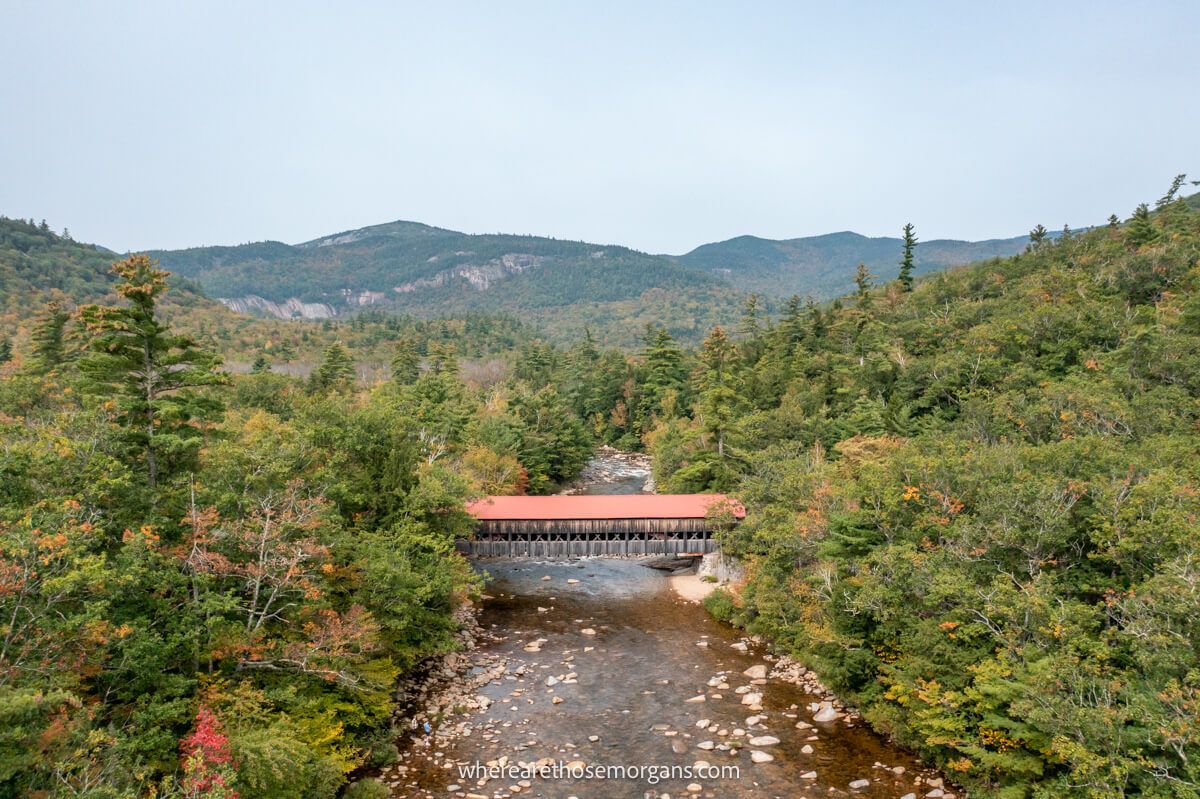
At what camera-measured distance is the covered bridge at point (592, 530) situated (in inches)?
1383

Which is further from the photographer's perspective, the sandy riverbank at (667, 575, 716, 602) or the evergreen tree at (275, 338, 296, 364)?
the evergreen tree at (275, 338, 296, 364)

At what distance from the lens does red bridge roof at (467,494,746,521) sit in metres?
34.9

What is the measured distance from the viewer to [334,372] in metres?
63.8

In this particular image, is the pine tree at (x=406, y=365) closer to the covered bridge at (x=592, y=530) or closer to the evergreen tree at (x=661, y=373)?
the evergreen tree at (x=661, y=373)

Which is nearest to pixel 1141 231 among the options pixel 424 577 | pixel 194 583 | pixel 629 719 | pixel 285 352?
A: pixel 629 719

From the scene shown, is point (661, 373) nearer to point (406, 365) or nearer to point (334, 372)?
point (406, 365)

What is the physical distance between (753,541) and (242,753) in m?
22.3

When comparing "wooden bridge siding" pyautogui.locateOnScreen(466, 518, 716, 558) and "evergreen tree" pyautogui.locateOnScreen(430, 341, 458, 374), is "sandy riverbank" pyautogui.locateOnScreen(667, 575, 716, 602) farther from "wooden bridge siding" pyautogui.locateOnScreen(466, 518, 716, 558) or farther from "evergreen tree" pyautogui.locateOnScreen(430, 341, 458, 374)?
"evergreen tree" pyautogui.locateOnScreen(430, 341, 458, 374)

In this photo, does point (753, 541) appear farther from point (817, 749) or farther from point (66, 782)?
point (66, 782)

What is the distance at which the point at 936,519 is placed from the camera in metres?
19.8

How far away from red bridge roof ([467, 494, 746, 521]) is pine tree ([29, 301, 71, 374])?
32402 millimetres

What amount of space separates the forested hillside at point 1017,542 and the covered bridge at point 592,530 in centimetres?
349

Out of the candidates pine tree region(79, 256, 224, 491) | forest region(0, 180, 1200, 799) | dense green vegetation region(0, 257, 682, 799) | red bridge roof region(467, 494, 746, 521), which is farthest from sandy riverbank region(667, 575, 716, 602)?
pine tree region(79, 256, 224, 491)

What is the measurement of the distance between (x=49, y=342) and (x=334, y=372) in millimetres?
22813
